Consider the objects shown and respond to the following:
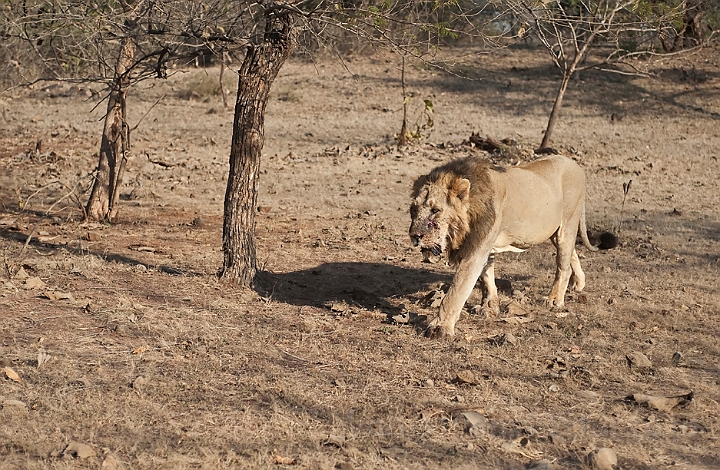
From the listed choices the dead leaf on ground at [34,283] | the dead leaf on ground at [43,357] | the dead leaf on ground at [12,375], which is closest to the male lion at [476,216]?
the dead leaf on ground at [43,357]

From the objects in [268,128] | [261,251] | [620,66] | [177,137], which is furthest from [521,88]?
[261,251]

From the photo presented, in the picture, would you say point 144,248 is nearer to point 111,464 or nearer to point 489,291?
point 489,291

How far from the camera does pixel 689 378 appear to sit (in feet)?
23.4

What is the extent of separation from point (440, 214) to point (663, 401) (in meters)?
2.42

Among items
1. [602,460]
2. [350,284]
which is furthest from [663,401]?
[350,284]

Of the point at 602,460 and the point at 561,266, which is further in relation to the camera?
the point at 561,266

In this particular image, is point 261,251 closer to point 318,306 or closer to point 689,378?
point 318,306

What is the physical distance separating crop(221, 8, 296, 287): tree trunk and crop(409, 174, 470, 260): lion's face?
1848 mm

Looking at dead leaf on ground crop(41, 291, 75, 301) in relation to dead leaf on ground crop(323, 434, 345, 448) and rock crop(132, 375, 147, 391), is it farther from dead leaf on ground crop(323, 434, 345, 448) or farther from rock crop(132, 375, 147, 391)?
dead leaf on ground crop(323, 434, 345, 448)

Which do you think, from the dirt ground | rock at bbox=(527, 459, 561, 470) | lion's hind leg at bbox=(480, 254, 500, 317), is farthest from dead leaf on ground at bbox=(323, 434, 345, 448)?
lion's hind leg at bbox=(480, 254, 500, 317)

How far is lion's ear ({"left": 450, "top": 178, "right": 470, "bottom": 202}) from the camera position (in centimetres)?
777

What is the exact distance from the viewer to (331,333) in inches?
310

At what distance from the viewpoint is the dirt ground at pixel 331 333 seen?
5617mm

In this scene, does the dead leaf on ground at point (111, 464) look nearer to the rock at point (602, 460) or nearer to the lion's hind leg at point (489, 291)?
the rock at point (602, 460)
